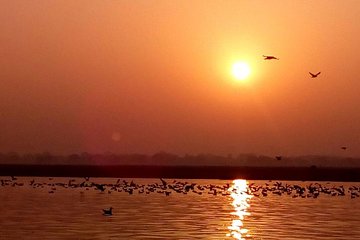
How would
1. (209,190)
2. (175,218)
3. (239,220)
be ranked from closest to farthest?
(239,220) → (175,218) → (209,190)

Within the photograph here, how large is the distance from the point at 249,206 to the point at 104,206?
1086 cm

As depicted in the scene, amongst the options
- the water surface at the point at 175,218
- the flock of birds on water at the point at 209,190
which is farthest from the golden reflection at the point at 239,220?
the flock of birds on water at the point at 209,190

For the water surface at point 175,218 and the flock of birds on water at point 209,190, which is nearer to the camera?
the water surface at point 175,218

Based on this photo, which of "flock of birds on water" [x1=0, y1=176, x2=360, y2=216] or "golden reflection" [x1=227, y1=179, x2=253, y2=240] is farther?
"flock of birds on water" [x1=0, y1=176, x2=360, y2=216]

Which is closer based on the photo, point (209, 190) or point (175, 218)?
point (175, 218)

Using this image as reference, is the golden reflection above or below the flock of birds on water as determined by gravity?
below

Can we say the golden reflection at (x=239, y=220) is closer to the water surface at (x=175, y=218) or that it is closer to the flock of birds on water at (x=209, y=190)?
the water surface at (x=175, y=218)

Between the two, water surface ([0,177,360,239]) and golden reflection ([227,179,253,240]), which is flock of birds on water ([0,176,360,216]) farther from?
golden reflection ([227,179,253,240])

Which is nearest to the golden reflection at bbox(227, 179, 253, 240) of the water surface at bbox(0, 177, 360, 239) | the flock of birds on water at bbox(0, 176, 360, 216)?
the water surface at bbox(0, 177, 360, 239)

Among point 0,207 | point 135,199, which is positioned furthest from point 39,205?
point 135,199

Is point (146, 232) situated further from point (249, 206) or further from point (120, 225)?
point (249, 206)

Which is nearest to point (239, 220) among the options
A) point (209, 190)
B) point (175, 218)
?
point (175, 218)

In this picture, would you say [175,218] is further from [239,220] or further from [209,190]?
[209,190]

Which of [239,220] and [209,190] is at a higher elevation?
[209,190]
